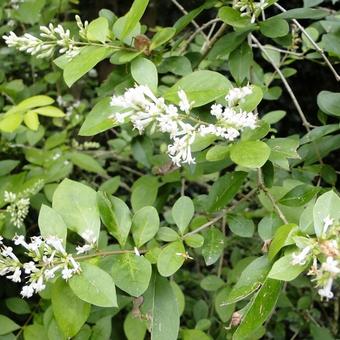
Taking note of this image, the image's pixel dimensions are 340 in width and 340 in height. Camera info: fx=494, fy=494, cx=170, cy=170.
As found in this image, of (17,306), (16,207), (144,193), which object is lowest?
(17,306)

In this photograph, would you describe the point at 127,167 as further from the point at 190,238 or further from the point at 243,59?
the point at 190,238

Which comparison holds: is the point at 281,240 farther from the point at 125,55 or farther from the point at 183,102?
the point at 125,55

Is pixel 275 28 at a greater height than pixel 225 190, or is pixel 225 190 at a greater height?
pixel 275 28

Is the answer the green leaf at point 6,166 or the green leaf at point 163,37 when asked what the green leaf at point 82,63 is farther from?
the green leaf at point 6,166

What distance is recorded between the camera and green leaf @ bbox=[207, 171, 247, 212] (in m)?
1.14

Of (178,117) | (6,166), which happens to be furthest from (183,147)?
(6,166)

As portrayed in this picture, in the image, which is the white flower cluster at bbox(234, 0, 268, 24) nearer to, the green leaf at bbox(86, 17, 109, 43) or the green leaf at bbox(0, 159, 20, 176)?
the green leaf at bbox(86, 17, 109, 43)

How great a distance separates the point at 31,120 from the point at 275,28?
65 cm

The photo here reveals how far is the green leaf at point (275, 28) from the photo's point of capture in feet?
3.73

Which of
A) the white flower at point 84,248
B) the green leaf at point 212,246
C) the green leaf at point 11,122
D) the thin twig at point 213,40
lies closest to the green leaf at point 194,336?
the green leaf at point 212,246

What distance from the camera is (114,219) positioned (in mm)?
960

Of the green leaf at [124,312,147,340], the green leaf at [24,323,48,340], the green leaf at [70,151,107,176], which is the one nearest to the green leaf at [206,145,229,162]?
the green leaf at [124,312,147,340]

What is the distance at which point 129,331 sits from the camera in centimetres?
122

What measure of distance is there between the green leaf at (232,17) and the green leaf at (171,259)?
0.50 metres
